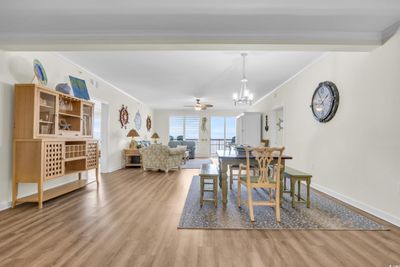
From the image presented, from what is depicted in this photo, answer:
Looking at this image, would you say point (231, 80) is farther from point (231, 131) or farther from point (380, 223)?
point (231, 131)

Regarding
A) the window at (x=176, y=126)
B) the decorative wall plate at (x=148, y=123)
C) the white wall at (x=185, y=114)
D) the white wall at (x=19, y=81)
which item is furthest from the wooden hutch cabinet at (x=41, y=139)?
the window at (x=176, y=126)

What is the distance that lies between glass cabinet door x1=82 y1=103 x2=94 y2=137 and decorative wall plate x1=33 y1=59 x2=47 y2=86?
750mm

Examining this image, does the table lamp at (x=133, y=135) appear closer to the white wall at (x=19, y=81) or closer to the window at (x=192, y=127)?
the white wall at (x=19, y=81)

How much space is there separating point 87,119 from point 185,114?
731cm

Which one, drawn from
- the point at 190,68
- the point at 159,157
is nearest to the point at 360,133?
the point at 190,68

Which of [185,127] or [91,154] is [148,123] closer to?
[185,127]

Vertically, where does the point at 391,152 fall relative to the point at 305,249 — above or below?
above

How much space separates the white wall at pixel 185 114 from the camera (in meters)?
11.4

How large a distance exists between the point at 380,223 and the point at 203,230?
82.2 inches

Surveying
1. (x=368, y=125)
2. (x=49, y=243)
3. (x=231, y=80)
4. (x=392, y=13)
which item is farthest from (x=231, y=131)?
(x=49, y=243)

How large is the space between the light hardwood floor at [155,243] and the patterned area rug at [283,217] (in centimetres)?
13

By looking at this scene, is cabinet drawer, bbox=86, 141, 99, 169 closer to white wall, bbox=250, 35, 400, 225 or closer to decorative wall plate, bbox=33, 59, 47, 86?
decorative wall plate, bbox=33, 59, 47, 86

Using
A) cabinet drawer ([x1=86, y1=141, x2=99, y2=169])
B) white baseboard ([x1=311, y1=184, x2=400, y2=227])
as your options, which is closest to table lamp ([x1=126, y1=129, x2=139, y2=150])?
cabinet drawer ([x1=86, y1=141, x2=99, y2=169])

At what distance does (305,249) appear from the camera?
6.40 feet
